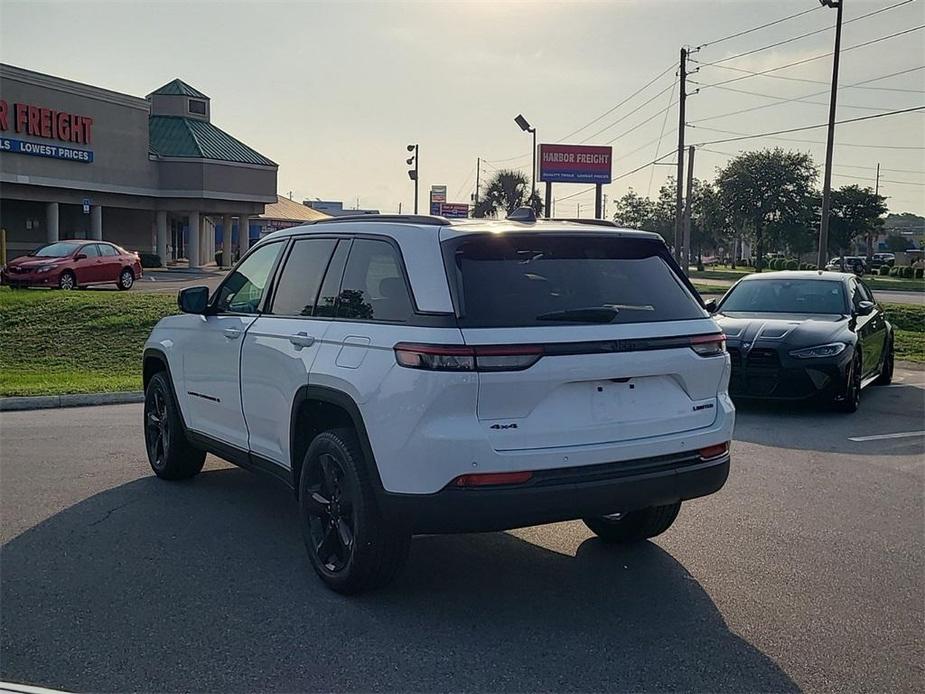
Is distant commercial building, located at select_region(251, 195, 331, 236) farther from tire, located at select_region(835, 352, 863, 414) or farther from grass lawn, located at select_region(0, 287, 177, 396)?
tire, located at select_region(835, 352, 863, 414)

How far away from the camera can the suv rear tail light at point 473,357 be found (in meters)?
4.03

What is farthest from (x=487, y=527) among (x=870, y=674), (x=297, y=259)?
(x=297, y=259)

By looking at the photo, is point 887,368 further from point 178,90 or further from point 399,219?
point 178,90

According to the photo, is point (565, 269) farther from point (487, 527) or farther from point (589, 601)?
point (589, 601)

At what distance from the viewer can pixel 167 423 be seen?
6.93 meters

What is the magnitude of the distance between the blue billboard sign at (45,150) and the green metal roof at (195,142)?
4.86 m

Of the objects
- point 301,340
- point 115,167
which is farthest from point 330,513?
point 115,167

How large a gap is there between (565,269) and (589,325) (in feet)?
1.17

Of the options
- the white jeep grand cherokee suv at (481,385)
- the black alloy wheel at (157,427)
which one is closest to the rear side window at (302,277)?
the white jeep grand cherokee suv at (481,385)

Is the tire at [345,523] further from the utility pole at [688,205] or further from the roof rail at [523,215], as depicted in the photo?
the utility pole at [688,205]

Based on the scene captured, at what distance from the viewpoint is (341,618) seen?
4375 mm

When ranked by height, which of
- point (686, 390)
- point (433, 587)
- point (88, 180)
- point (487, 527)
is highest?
point (88, 180)

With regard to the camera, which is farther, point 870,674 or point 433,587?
point 433,587

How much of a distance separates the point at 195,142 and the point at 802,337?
4191 cm
